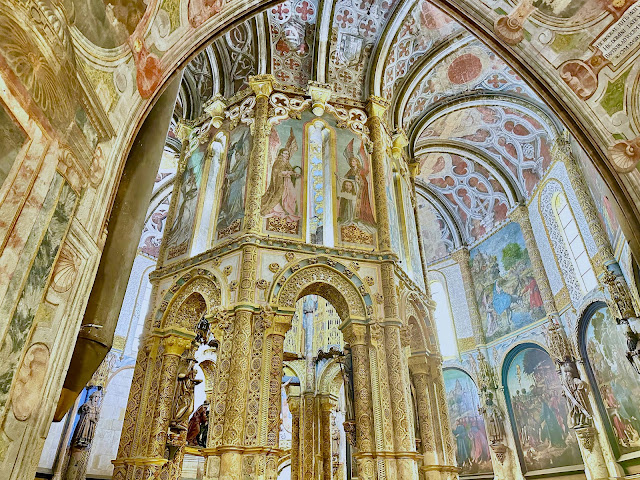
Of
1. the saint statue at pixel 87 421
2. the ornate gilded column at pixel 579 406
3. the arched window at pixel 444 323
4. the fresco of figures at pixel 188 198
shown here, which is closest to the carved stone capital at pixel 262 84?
the fresco of figures at pixel 188 198

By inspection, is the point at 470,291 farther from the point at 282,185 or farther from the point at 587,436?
the point at 282,185

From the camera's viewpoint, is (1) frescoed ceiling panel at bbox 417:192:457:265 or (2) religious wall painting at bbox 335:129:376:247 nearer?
(2) religious wall painting at bbox 335:129:376:247

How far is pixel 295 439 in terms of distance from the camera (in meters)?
11.6

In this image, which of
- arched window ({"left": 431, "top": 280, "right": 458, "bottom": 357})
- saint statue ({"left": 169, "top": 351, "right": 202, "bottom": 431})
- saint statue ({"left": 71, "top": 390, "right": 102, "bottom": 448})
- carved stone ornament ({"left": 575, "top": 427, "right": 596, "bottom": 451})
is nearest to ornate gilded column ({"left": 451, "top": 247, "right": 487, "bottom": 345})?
arched window ({"left": 431, "top": 280, "right": 458, "bottom": 357})

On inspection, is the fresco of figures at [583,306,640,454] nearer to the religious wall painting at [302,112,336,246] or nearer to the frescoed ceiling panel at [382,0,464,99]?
the religious wall painting at [302,112,336,246]

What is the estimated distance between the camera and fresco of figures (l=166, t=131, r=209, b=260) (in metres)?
10.3

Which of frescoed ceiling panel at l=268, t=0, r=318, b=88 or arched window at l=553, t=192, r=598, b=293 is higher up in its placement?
frescoed ceiling panel at l=268, t=0, r=318, b=88

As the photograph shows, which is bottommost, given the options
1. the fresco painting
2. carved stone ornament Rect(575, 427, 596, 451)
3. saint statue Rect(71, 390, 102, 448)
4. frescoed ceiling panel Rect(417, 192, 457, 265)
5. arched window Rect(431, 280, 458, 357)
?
carved stone ornament Rect(575, 427, 596, 451)

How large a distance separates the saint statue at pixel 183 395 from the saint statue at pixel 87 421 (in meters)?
6.00

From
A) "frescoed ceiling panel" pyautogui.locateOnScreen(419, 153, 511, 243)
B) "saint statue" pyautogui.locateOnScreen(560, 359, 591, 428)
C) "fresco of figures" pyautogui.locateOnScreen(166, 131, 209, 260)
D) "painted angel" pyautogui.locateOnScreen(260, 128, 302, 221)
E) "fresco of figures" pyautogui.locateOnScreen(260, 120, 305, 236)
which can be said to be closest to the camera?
"fresco of figures" pyautogui.locateOnScreen(260, 120, 305, 236)

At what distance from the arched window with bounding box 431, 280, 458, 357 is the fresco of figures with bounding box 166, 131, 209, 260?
10298mm

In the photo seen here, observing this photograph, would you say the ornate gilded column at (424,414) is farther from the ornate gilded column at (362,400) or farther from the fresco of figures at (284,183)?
the fresco of figures at (284,183)

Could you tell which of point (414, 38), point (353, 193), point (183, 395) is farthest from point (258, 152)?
point (414, 38)

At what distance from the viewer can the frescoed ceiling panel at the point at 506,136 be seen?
14.7 metres
